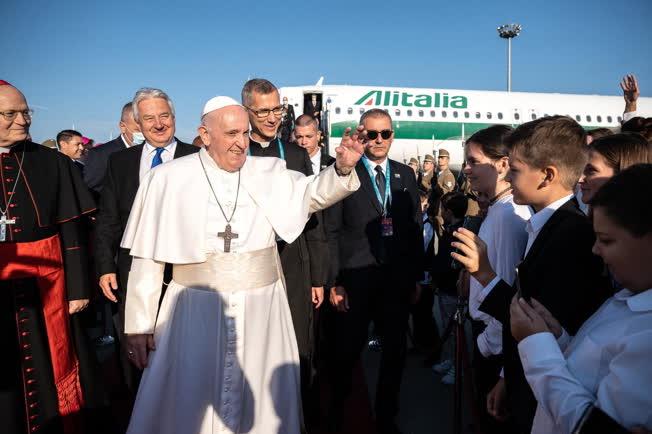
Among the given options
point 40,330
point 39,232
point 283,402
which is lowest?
point 283,402

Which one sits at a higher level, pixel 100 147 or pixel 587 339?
pixel 100 147

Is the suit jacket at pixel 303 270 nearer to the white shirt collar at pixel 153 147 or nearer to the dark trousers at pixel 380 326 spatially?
the dark trousers at pixel 380 326

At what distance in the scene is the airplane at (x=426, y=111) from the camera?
19.8m

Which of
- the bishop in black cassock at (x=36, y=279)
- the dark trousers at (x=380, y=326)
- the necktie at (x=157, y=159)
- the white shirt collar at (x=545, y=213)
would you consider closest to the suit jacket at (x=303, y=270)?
the dark trousers at (x=380, y=326)

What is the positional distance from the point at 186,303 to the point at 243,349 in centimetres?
41

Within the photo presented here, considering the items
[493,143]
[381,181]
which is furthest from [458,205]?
[493,143]

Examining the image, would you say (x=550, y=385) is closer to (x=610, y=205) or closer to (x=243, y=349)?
(x=610, y=205)

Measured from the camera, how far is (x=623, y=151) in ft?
7.48

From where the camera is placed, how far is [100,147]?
16.3 ft

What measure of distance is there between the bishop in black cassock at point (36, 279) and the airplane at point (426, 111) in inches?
632

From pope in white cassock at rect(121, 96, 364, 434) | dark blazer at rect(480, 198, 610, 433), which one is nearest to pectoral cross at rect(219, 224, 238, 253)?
pope in white cassock at rect(121, 96, 364, 434)

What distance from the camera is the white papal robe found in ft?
8.19

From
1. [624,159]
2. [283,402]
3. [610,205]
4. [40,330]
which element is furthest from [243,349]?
[624,159]

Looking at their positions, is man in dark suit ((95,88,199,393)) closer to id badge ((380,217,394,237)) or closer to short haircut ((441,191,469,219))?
id badge ((380,217,394,237))
